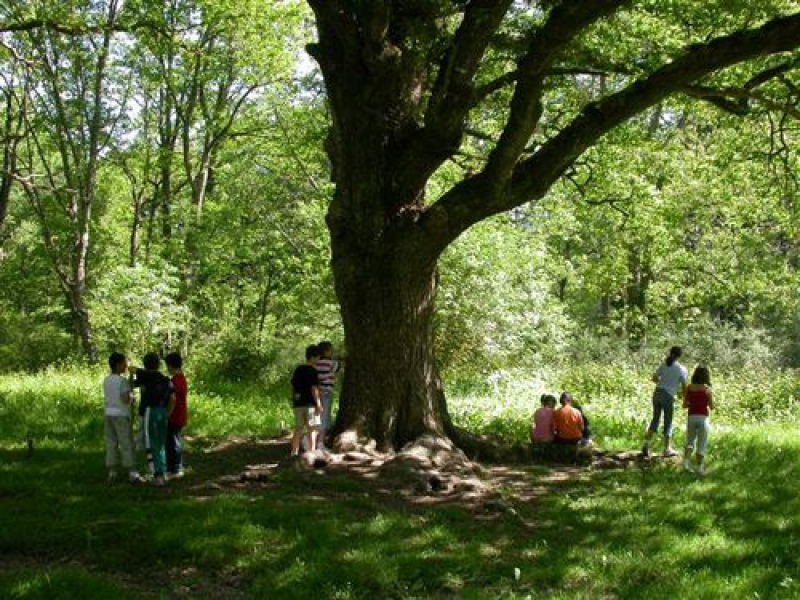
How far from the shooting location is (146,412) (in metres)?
9.52

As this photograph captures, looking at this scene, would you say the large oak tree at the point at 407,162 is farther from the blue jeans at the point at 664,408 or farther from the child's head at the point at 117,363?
the blue jeans at the point at 664,408

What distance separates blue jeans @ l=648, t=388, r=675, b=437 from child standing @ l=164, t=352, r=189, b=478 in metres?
7.40

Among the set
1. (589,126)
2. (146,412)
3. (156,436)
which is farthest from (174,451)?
(589,126)

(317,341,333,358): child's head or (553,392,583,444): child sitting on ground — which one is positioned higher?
(317,341,333,358): child's head

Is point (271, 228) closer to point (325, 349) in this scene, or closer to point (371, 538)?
point (325, 349)

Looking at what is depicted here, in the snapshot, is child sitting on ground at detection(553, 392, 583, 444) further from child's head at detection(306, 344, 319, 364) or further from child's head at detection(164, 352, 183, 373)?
child's head at detection(164, 352, 183, 373)

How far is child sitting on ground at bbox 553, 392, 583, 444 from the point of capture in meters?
12.2

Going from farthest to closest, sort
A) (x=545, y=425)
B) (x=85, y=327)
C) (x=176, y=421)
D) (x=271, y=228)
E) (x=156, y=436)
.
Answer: (x=271, y=228)
(x=85, y=327)
(x=545, y=425)
(x=176, y=421)
(x=156, y=436)

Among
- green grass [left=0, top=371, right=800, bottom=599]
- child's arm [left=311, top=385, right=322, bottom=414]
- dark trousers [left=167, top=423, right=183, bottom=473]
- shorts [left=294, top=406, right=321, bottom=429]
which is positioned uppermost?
child's arm [left=311, top=385, right=322, bottom=414]

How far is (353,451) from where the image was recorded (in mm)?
10523

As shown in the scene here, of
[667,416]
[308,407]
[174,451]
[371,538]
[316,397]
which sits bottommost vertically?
[371,538]

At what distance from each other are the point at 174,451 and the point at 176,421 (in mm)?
446

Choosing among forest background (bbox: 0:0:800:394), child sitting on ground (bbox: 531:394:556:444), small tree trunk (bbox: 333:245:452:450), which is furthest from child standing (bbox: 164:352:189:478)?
forest background (bbox: 0:0:800:394)

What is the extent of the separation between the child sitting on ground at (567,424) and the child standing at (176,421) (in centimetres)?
565
